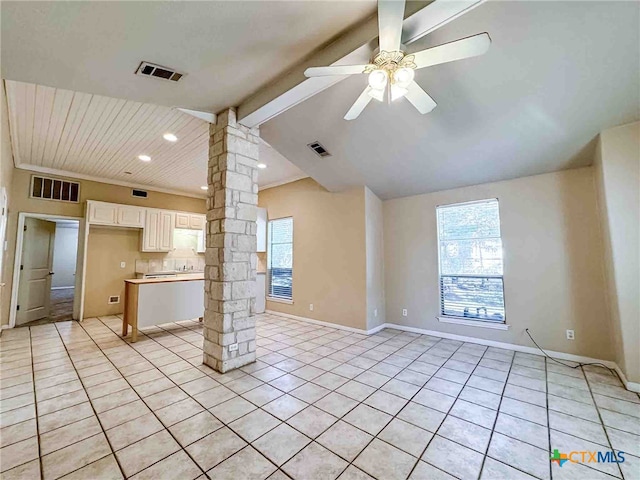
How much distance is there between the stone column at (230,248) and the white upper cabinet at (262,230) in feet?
9.89

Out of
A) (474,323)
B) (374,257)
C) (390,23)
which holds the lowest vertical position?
(474,323)

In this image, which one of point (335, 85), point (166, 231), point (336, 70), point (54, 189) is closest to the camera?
point (336, 70)

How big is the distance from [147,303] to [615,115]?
6231 mm

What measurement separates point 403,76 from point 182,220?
6.42 meters

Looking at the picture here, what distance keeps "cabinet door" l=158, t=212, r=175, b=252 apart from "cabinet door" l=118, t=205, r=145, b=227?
0.42 m

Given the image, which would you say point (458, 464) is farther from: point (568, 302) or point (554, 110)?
point (554, 110)

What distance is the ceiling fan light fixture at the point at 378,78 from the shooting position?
5.85ft

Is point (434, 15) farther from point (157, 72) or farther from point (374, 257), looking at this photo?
point (374, 257)

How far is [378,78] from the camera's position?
1.79 metres

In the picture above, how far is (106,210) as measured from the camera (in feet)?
18.1

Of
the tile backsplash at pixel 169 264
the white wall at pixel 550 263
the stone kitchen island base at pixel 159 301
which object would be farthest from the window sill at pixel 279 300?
the white wall at pixel 550 263

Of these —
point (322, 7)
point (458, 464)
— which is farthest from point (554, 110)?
point (458, 464)

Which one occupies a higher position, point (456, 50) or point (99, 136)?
point (99, 136)

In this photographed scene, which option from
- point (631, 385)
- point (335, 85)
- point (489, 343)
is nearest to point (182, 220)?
point (335, 85)
